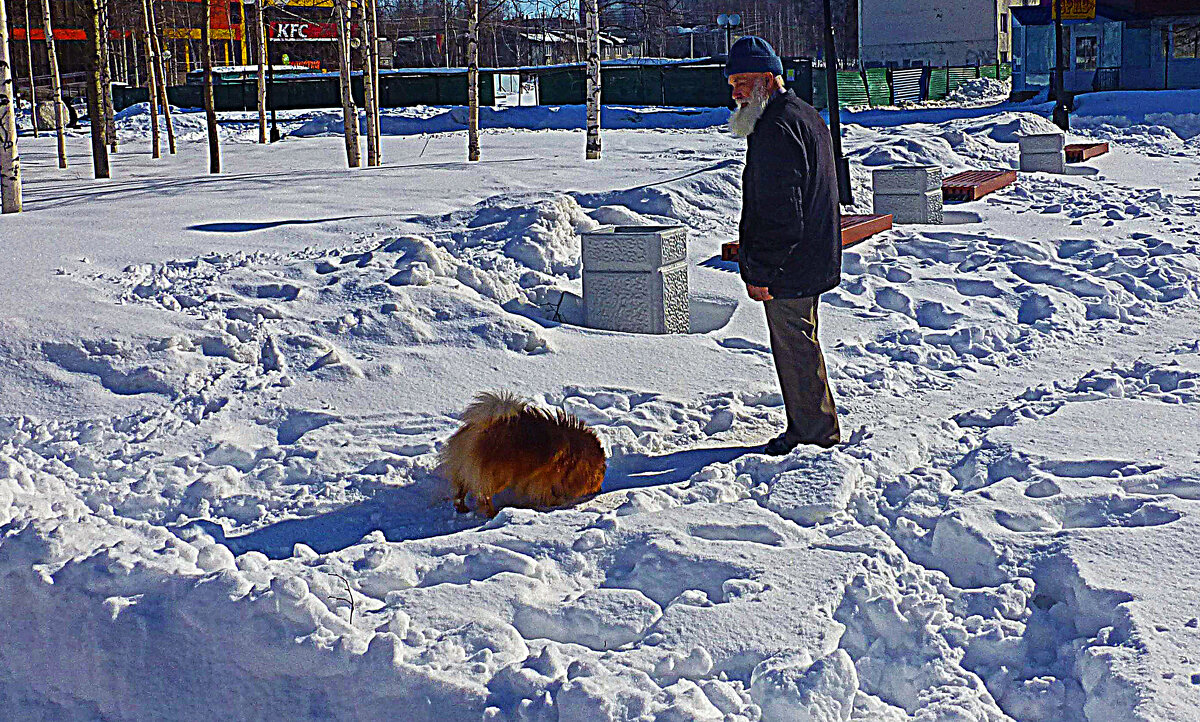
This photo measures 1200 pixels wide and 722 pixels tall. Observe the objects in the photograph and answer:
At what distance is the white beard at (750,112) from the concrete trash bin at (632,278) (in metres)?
2.05

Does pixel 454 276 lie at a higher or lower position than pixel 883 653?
higher

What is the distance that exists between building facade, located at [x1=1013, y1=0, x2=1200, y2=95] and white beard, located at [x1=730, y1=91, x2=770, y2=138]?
37.5m

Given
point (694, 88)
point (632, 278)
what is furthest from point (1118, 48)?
point (632, 278)

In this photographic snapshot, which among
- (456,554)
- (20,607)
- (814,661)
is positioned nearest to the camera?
(814,661)

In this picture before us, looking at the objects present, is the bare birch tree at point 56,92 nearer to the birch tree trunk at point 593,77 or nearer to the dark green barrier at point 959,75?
the birch tree trunk at point 593,77

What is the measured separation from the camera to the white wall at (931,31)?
61.2m

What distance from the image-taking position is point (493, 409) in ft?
14.6

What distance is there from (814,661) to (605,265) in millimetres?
4338

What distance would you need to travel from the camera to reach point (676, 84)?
134 ft

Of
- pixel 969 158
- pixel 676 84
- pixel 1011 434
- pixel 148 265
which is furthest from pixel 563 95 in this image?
pixel 1011 434

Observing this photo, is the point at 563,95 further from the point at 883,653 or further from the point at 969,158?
the point at 883,653

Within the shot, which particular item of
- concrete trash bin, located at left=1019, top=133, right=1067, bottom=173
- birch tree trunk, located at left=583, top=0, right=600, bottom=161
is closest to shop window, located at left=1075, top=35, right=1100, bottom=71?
concrete trash bin, located at left=1019, top=133, right=1067, bottom=173

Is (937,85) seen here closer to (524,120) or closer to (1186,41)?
(1186,41)

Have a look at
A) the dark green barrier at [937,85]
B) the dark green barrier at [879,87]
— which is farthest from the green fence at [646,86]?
the dark green barrier at [937,85]
